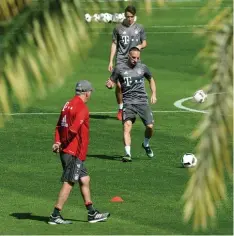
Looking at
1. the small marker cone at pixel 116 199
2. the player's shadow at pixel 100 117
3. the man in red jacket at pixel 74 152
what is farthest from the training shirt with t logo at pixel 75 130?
the player's shadow at pixel 100 117

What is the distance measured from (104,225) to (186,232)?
1220 mm

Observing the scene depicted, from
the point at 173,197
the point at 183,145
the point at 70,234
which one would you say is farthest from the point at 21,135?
the point at 70,234

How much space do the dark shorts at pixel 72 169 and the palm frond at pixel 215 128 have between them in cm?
1108

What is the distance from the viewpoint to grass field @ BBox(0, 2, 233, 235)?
14.1 m

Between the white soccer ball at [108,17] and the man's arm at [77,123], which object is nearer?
the white soccer ball at [108,17]

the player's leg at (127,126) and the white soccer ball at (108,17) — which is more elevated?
the white soccer ball at (108,17)

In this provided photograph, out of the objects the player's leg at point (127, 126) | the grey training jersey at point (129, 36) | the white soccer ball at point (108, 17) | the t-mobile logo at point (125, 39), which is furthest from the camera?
the t-mobile logo at point (125, 39)

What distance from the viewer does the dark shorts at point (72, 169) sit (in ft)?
46.3

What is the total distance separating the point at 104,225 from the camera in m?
14.1

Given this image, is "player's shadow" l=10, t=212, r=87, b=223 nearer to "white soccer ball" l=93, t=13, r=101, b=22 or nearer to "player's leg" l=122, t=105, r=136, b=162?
"player's leg" l=122, t=105, r=136, b=162

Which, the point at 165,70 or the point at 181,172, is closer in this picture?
the point at 181,172

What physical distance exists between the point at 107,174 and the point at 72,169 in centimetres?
375

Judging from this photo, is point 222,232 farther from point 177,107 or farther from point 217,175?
point 177,107

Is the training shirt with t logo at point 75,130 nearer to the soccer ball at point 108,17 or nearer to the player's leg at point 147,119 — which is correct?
the player's leg at point 147,119
